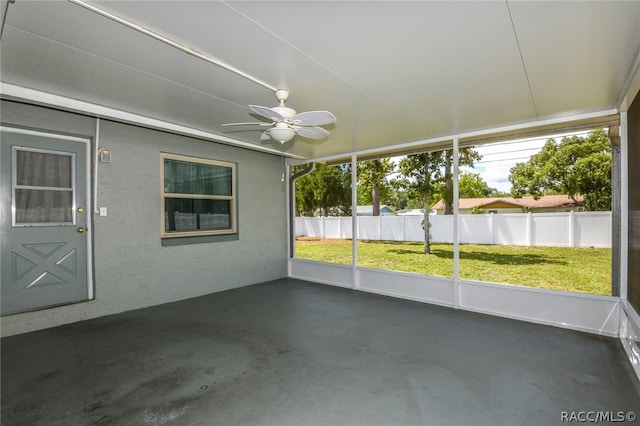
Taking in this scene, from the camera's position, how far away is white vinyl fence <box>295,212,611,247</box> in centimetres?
706

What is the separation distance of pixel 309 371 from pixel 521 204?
491 inches

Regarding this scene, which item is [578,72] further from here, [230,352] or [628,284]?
[230,352]

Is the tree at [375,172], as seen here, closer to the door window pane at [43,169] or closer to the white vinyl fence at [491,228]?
the white vinyl fence at [491,228]

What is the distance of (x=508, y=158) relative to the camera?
8953mm

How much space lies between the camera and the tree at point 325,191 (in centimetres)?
1184

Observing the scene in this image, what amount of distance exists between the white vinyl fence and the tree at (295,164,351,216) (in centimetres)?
74

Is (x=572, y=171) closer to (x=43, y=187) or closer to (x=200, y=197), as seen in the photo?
(x=200, y=197)

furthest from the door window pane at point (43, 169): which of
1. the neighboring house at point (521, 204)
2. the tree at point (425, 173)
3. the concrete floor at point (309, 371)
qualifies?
the neighboring house at point (521, 204)

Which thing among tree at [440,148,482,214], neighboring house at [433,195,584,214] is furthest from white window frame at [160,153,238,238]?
neighboring house at [433,195,584,214]

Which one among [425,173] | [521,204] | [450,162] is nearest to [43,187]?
[425,173]

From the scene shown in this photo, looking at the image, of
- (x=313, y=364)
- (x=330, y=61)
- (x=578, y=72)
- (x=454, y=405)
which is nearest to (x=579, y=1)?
(x=578, y=72)

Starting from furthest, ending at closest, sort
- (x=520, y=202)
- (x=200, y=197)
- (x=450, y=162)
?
(x=520, y=202) < (x=450, y=162) < (x=200, y=197)

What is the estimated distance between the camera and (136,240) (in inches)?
153

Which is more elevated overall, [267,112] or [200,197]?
[267,112]
